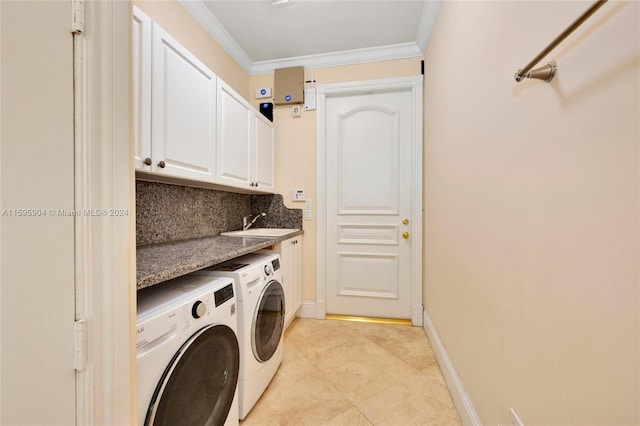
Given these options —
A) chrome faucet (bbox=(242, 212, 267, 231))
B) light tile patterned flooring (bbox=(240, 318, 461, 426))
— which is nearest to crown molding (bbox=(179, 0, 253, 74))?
chrome faucet (bbox=(242, 212, 267, 231))

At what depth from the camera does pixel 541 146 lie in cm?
70

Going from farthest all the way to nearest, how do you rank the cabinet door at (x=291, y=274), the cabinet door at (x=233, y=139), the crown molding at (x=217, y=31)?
1. the cabinet door at (x=291, y=274)
2. the crown molding at (x=217, y=31)
3. the cabinet door at (x=233, y=139)

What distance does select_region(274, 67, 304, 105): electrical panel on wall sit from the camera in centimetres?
258

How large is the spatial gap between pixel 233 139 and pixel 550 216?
187cm

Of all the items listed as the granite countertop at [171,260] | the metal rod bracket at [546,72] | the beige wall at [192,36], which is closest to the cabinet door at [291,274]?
the granite countertop at [171,260]

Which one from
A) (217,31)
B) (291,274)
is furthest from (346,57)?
(291,274)

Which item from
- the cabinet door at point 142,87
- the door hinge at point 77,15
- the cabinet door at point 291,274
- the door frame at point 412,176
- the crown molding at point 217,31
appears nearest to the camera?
the door hinge at point 77,15

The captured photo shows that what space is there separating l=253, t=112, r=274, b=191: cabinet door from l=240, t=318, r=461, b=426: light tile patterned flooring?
1411 millimetres

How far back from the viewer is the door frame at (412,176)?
239 cm

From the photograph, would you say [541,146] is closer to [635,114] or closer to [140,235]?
[635,114]

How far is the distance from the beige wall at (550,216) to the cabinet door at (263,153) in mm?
1621

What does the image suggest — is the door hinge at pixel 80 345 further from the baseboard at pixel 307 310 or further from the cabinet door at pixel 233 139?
the baseboard at pixel 307 310

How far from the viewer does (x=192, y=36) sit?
1.92 m

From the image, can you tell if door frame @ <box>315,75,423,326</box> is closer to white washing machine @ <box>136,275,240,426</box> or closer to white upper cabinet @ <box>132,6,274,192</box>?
white upper cabinet @ <box>132,6,274,192</box>
